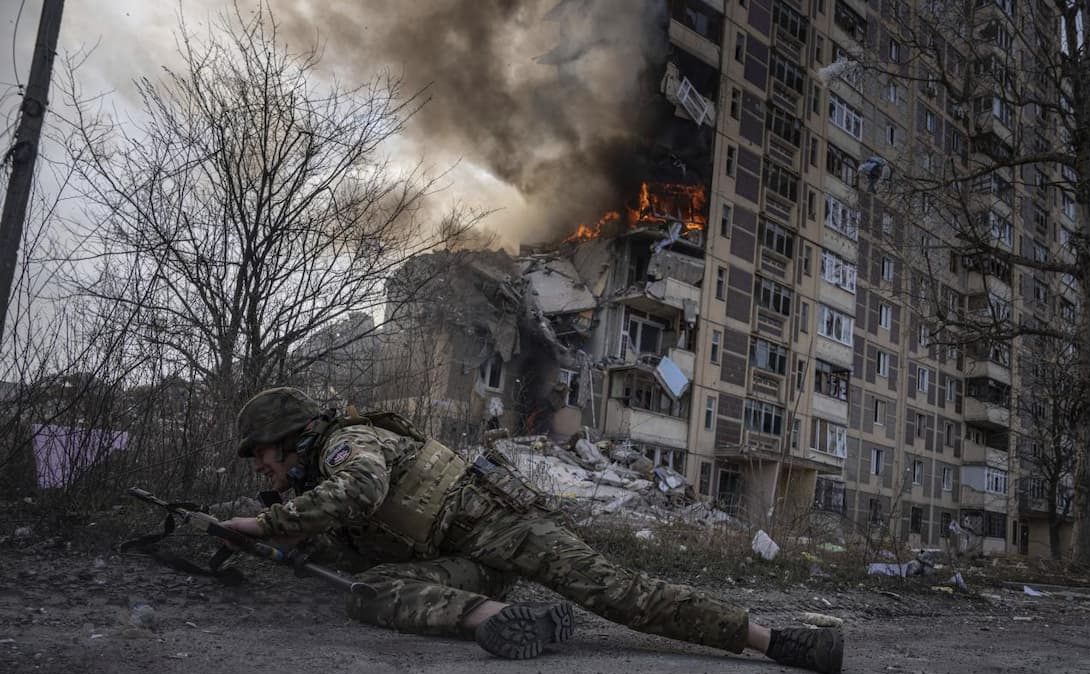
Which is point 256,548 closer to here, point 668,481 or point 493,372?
point 668,481

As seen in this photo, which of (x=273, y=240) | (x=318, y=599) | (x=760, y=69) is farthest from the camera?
(x=760, y=69)

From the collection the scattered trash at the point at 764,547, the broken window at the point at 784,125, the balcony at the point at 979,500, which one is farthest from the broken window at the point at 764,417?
the scattered trash at the point at 764,547

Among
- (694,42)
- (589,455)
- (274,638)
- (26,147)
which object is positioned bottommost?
(274,638)

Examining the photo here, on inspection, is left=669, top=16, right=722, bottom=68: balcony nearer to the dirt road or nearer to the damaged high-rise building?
the damaged high-rise building

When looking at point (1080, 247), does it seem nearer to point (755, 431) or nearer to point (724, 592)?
point (724, 592)

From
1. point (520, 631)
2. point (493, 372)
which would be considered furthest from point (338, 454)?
point (493, 372)

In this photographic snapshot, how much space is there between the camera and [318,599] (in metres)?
3.90

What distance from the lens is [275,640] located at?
125 inches

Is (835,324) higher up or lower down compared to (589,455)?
higher up

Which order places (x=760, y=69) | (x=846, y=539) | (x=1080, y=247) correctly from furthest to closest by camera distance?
(x=760, y=69), (x=1080, y=247), (x=846, y=539)

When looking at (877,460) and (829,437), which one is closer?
(829,437)

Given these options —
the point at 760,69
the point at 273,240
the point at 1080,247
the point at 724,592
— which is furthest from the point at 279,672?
the point at 760,69

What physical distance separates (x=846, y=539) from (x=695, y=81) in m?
21.7

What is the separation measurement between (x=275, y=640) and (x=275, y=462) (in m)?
0.67
